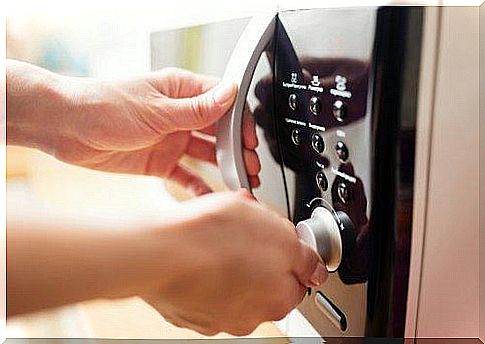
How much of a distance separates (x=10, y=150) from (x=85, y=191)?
0.28 ft

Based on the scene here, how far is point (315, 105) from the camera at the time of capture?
0.61m

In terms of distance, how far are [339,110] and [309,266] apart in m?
0.16

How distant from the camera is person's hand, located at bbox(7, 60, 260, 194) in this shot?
2.19ft

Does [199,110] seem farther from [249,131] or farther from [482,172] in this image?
[482,172]

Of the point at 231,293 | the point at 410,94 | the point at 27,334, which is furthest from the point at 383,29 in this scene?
the point at 27,334

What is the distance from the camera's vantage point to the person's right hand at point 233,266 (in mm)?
655

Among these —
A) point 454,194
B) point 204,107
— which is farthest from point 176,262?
point 454,194

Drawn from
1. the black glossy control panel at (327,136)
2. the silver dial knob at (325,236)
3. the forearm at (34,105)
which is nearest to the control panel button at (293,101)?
the black glossy control panel at (327,136)

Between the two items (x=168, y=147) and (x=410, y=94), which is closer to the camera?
(x=410, y=94)

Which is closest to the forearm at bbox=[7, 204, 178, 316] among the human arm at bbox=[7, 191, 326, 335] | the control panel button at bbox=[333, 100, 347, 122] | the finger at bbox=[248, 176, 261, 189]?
the human arm at bbox=[7, 191, 326, 335]

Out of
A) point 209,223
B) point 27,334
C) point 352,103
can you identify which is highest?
point 352,103

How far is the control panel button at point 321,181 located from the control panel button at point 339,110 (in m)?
0.06

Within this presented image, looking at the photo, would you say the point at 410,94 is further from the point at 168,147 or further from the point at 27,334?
the point at 27,334

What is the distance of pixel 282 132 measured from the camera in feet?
2.17
